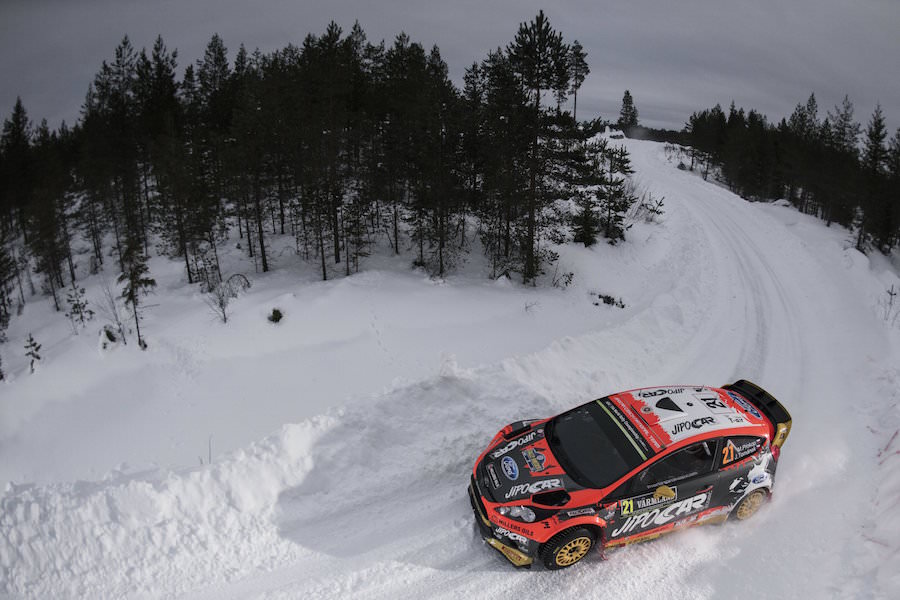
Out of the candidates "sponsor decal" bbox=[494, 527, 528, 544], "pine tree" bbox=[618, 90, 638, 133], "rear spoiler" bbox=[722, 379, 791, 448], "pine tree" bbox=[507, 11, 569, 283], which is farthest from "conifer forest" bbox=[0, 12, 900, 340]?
"pine tree" bbox=[618, 90, 638, 133]

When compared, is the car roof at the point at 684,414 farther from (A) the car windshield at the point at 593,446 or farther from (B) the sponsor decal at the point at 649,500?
(B) the sponsor decal at the point at 649,500

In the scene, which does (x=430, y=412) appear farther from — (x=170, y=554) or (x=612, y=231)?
(x=612, y=231)

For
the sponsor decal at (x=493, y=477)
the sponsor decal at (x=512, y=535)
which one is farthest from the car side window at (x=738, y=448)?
the sponsor decal at (x=493, y=477)

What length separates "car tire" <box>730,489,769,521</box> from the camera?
6.93 metres

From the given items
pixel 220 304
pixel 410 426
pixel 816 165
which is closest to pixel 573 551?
pixel 410 426

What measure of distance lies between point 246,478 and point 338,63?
33.0 metres

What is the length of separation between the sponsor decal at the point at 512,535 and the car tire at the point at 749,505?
3.20m

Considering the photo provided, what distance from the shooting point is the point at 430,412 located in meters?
9.14

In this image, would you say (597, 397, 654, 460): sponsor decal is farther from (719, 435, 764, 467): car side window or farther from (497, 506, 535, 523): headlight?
(497, 506, 535, 523): headlight

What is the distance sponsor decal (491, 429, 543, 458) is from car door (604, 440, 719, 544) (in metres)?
1.43

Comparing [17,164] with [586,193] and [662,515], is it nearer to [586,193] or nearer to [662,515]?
[586,193]

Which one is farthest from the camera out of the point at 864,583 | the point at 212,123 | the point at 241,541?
the point at 212,123

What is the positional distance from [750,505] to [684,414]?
5.54 ft

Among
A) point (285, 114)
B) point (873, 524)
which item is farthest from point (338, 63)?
point (873, 524)
